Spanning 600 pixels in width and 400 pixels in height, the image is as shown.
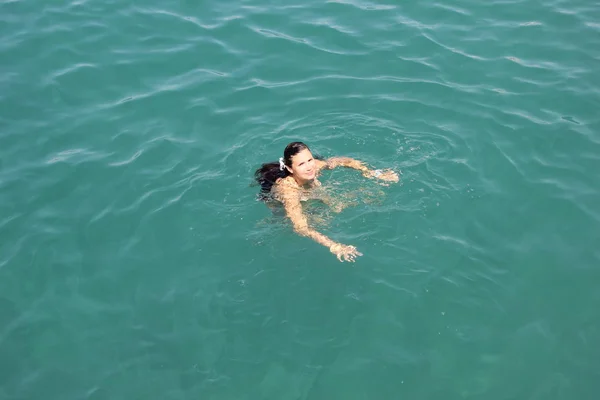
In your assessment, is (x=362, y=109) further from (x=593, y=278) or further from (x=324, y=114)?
(x=593, y=278)

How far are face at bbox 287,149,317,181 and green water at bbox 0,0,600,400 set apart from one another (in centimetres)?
80

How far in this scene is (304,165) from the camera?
8914 millimetres

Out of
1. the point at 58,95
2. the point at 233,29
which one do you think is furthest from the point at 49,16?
the point at 233,29

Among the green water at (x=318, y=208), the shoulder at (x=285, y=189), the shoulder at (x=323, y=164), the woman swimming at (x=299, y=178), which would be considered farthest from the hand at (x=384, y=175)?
the shoulder at (x=285, y=189)

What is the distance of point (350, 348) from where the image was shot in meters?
7.82

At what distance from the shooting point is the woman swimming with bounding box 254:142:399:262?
29.0 feet

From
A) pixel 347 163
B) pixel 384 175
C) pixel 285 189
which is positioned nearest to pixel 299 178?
pixel 285 189

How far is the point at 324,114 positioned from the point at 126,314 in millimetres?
5085

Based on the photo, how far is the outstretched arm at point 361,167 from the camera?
31.9 ft

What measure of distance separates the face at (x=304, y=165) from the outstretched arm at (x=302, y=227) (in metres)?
0.36

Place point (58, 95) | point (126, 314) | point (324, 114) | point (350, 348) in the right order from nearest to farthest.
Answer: point (350, 348) → point (126, 314) → point (324, 114) → point (58, 95)

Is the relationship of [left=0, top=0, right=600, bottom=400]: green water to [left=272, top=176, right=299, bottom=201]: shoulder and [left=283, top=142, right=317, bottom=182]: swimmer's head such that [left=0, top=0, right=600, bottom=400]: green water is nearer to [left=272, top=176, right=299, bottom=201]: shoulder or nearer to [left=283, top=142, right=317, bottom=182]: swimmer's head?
[left=272, top=176, right=299, bottom=201]: shoulder

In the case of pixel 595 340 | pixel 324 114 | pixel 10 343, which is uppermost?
pixel 324 114

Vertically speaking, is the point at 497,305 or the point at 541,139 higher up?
the point at 541,139
